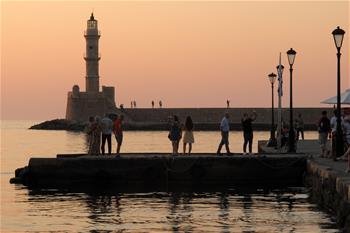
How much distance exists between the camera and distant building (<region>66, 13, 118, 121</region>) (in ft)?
405

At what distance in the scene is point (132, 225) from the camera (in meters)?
20.8

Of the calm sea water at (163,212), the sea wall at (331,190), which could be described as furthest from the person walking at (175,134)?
the sea wall at (331,190)

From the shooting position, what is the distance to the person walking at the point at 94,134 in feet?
106

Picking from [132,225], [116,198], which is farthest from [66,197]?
[132,225]

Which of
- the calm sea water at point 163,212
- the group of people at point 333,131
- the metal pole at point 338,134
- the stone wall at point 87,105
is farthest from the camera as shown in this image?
the stone wall at point 87,105

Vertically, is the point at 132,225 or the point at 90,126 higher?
the point at 90,126

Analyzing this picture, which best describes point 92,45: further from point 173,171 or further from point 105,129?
point 173,171

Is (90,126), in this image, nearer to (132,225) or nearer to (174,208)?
(174,208)

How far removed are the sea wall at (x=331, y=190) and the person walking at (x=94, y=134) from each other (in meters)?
7.14

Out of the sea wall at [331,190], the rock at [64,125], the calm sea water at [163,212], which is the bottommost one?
the calm sea water at [163,212]

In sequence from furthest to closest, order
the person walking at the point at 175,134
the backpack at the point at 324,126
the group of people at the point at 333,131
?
the person walking at the point at 175,134 < the backpack at the point at 324,126 < the group of people at the point at 333,131

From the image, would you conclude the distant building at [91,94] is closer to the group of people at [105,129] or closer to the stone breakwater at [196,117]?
the stone breakwater at [196,117]

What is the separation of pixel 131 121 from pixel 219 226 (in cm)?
12267

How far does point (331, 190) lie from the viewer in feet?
74.4
